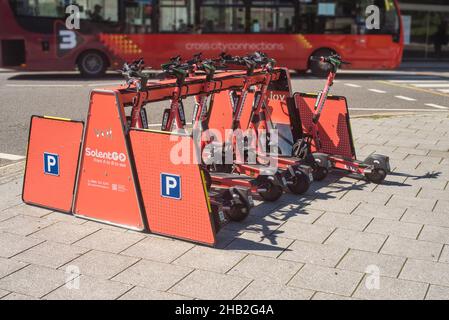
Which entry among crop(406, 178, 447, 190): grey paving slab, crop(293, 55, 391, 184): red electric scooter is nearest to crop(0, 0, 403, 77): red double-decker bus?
crop(293, 55, 391, 184): red electric scooter

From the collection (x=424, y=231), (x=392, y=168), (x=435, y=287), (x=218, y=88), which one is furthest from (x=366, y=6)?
(x=435, y=287)

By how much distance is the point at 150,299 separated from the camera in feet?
15.6

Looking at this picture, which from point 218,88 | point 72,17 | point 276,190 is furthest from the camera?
point 72,17

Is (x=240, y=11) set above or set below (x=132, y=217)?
above

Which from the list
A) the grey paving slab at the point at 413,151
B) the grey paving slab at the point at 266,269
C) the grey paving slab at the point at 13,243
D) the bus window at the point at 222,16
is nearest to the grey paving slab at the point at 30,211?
the grey paving slab at the point at 13,243

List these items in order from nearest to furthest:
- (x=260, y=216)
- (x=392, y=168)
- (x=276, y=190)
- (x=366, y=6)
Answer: (x=260, y=216), (x=276, y=190), (x=392, y=168), (x=366, y=6)

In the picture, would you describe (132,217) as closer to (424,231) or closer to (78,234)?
(78,234)

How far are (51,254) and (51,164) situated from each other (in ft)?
4.61

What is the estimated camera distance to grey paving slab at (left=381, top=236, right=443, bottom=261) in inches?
222

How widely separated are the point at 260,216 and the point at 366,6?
14982 mm

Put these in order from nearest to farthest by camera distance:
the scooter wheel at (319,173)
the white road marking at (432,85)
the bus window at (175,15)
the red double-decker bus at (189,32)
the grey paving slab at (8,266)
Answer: the grey paving slab at (8,266), the scooter wheel at (319,173), the red double-decker bus at (189,32), the white road marking at (432,85), the bus window at (175,15)

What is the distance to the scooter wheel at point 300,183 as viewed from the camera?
742 cm

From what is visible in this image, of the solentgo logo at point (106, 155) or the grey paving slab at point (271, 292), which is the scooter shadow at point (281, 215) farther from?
the solentgo logo at point (106, 155)

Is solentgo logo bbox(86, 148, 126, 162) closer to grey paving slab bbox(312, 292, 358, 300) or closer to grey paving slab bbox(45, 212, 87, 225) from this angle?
grey paving slab bbox(45, 212, 87, 225)
